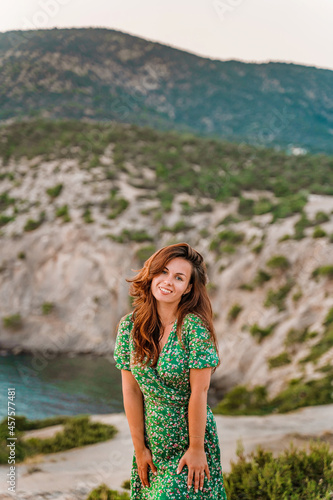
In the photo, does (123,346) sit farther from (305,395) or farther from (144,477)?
(305,395)

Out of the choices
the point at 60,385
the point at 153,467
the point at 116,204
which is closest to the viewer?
the point at 153,467

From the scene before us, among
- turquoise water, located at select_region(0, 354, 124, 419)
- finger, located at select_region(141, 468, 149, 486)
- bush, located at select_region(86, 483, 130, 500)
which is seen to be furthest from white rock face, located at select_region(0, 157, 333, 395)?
finger, located at select_region(141, 468, 149, 486)

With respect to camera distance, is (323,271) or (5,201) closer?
(323,271)

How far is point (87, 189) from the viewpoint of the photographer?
82.6ft

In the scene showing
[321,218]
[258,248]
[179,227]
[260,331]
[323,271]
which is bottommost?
[260,331]

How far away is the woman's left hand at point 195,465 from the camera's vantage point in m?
2.51

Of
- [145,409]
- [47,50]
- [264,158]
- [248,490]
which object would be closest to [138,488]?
[145,409]

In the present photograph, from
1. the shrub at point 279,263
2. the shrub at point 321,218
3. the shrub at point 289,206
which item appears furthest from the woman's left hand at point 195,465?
the shrub at point 289,206

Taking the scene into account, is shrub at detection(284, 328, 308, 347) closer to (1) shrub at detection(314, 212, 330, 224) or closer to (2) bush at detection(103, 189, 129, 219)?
(1) shrub at detection(314, 212, 330, 224)

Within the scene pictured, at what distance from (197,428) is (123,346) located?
616mm

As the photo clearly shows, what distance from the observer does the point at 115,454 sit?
26.3ft

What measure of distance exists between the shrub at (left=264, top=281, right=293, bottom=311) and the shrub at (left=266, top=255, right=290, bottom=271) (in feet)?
2.55

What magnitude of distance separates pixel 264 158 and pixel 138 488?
28.0 metres

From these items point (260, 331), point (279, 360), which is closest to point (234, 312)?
point (260, 331)
